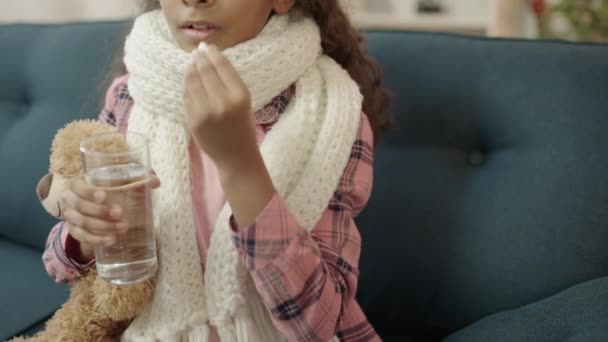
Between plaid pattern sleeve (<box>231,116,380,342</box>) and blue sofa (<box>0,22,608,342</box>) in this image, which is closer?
plaid pattern sleeve (<box>231,116,380,342</box>)

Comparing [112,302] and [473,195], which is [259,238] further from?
[473,195]

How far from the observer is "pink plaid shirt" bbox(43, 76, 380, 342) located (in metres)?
0.74

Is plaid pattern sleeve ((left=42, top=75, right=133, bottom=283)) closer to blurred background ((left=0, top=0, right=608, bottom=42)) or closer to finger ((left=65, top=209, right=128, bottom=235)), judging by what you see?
finger ((left=65, top=209, right=128, bottom=235))

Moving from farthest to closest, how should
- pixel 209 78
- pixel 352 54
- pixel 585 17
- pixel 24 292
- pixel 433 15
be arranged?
pixel 433 15 < pixel 585 17 < pixel 24 292 < pixel 352 54 < pixel 209 78

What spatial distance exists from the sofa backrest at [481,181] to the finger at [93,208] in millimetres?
536

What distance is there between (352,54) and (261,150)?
0.29m

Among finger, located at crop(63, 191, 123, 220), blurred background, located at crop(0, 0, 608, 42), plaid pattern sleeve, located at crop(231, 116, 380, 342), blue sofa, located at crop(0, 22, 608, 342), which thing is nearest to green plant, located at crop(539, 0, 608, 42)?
blurred background, located at crop(0, 0, 608, 42)

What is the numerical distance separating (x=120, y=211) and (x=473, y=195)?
625 millimetres

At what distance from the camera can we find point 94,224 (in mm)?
768

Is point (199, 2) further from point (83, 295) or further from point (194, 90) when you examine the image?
point (83, 295)

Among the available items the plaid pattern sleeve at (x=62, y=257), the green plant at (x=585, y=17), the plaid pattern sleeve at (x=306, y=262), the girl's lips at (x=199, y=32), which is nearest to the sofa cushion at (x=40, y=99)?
the plaid pattern sleeve at (x=62, y=257)

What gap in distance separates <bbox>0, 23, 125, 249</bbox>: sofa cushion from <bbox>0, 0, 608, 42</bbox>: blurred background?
0.52 meters

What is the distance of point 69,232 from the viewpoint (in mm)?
857

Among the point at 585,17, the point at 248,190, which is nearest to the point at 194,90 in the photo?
the point at 248,190
